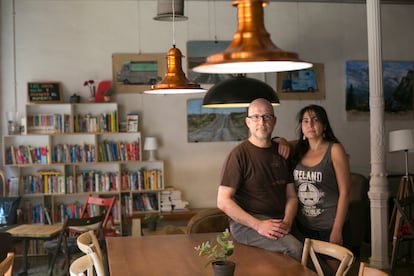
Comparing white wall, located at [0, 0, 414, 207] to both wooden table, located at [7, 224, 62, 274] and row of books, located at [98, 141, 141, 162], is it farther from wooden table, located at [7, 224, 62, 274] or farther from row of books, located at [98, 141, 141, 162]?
wooden table, located at [7, 224, 62, 274]

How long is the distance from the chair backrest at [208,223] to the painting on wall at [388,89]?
15.7ft

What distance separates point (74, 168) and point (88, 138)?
480mm

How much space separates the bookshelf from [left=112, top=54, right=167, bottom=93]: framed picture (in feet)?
1.17

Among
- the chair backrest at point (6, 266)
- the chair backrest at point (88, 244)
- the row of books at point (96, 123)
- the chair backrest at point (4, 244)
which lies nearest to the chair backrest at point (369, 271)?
the chair backrest at point (88, 244)

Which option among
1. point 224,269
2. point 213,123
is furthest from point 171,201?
point 224,269

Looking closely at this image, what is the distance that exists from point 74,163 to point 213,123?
2.11 metres

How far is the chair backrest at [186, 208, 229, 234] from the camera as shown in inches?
205

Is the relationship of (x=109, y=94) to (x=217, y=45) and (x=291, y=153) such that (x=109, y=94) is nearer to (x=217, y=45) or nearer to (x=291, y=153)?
(x=217, y=45)

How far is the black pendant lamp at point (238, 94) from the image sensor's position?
6.07m

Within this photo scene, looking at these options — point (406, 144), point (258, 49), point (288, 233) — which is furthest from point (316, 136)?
point (406, 144)

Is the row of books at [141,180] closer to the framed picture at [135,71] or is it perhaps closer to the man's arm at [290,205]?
the framed picture at [135,71]

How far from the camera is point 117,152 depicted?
862 cm

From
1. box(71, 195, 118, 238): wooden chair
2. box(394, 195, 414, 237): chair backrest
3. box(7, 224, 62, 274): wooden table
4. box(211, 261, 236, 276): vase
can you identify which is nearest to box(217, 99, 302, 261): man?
box(211, 261, 236, 276): vase

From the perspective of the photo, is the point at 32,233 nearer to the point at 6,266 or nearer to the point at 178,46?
the point at 6,266
